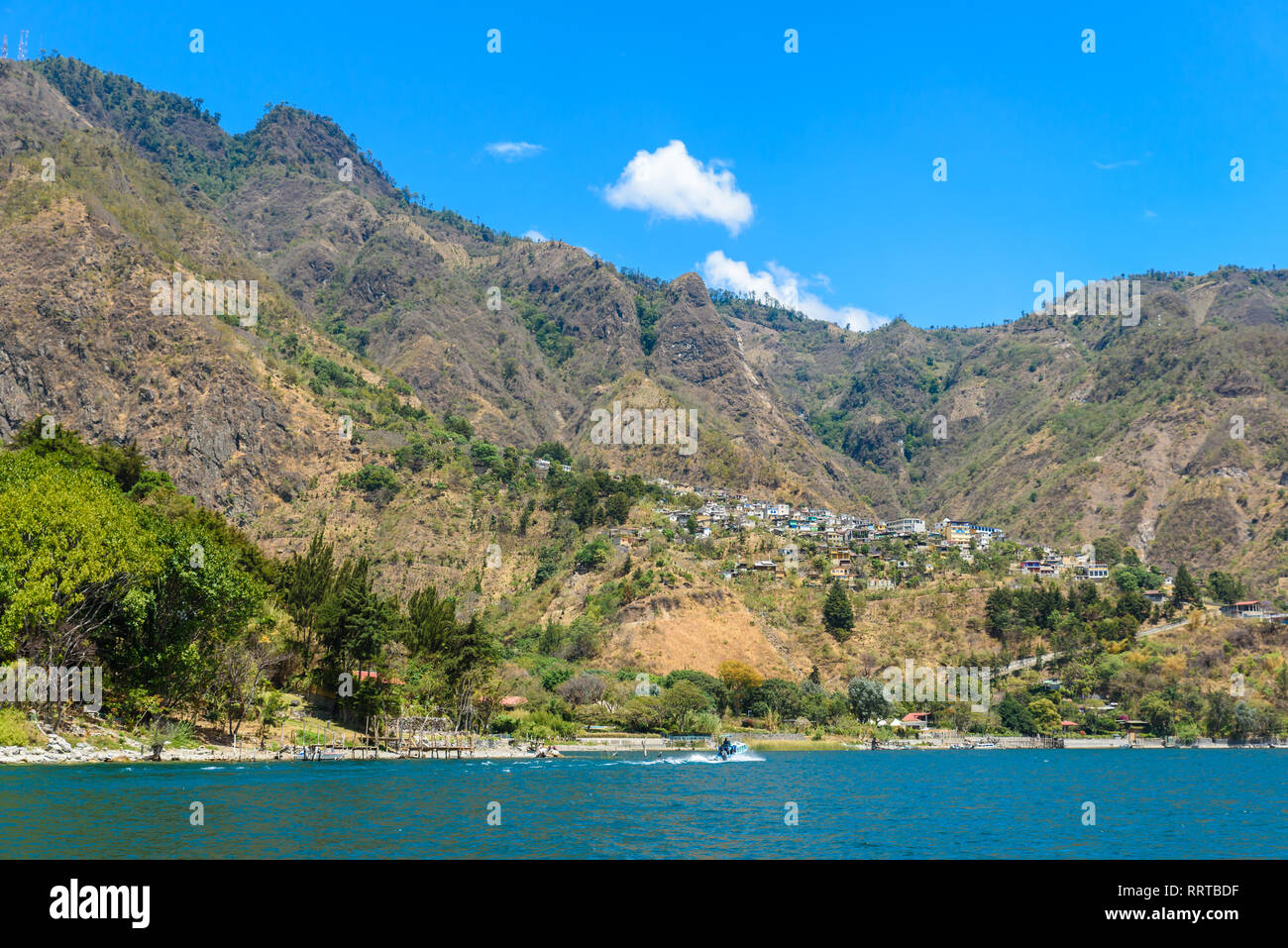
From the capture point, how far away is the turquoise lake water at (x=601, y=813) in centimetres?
2827

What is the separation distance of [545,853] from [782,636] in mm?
101989

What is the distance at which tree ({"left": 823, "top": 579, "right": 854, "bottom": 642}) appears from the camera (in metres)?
128

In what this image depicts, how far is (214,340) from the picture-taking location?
465ft

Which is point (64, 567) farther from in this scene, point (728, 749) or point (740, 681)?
point (740, 681)

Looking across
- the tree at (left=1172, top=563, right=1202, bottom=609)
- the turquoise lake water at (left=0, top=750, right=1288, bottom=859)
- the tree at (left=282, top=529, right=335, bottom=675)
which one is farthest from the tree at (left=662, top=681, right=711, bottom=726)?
the tree at (left=1172, top=563, right=1202, bottom=609)

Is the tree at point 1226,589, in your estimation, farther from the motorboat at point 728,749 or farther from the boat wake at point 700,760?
the motorboat at point 728,749

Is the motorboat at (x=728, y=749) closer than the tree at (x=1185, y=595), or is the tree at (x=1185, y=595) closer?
the motorboat at (x=728, y=749)

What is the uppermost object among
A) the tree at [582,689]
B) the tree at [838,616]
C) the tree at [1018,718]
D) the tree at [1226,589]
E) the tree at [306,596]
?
the tree at [306,596]

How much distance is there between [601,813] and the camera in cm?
3900

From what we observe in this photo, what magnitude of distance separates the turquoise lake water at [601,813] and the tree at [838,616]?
61109mm

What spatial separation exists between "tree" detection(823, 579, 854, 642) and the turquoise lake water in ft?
200

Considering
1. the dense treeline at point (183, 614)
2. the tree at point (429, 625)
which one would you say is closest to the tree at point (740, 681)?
the dense treeline at point (183, 614)

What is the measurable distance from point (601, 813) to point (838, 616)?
308 feet
